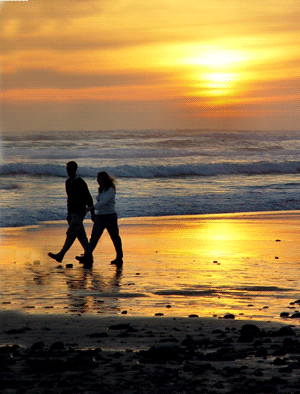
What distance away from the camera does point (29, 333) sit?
6.11 metres

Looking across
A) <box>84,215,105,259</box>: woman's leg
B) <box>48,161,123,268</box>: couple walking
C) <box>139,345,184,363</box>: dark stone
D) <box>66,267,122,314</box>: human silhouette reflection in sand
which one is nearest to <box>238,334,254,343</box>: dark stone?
<box>139,345,184,363</box>: dark stone

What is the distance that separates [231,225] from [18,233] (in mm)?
5163

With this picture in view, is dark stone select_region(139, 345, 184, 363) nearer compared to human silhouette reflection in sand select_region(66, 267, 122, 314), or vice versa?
dark stone select_region(139, 345, 184, 363)

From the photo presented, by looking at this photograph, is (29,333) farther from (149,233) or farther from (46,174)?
(46,174)

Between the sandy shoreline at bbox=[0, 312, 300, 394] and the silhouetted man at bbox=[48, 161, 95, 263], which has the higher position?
the silhouetted man at bbox=[48, 161, 95, 263]

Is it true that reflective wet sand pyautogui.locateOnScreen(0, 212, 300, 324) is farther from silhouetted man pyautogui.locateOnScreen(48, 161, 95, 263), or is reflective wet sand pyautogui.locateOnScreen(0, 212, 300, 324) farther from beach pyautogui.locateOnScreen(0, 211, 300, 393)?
silhouetted man pyautogui.locateOnScreen(48, 161, 95, 263)

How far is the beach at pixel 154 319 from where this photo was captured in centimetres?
470

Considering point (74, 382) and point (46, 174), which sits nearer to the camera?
point (74, 382)

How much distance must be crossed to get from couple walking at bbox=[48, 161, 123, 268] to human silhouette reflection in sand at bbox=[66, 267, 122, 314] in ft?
1.92

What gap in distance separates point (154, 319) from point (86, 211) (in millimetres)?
4228

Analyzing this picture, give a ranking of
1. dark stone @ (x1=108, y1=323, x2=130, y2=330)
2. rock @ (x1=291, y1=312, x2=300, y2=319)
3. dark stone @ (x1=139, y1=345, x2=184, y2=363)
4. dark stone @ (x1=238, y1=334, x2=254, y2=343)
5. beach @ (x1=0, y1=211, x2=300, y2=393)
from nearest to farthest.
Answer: beach @ (x1=0, y1=211, x2=300, y2=393)
dark stone @ (x1=139, y1=345, x2=184, y2=363)
dark stone @ (x1=238, y1=334, x2=254, y2=343)
dark stone @ (x1=108, y1=323, x2=130, y2=330)
rock @ (x1=291, y1=312, x2=300, y2=319)

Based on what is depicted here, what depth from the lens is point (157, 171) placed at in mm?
40125

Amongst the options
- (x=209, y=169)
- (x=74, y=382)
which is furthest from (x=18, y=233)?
(x=209, y=169)

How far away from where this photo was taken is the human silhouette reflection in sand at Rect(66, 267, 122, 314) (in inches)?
289
